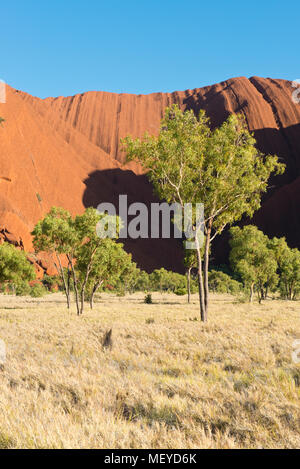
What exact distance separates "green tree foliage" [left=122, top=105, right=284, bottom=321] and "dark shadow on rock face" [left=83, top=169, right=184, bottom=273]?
353 feet

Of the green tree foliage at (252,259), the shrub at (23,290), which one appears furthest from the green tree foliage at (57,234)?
the shrub at (23,290)

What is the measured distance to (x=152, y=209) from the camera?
160m

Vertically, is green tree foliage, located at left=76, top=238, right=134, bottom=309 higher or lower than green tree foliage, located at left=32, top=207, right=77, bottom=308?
lower

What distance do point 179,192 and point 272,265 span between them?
2787 cm

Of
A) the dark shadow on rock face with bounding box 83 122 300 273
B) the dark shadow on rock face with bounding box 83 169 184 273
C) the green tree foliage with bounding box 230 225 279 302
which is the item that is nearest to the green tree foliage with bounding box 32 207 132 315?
the green tree foliage with bounding box 230 225 279 302

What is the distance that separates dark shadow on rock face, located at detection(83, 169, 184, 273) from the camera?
136 meters

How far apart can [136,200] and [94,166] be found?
28.3 meters

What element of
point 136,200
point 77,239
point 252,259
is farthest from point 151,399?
point 136,200

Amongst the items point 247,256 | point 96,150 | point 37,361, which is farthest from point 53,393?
point 96,150

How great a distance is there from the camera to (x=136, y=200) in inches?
6462

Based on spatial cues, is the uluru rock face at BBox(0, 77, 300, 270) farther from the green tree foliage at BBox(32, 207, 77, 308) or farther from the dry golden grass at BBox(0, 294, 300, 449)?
the dry golden grass at BBox(0, 294, 300, 449)

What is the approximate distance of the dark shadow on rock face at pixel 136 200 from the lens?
135875mm

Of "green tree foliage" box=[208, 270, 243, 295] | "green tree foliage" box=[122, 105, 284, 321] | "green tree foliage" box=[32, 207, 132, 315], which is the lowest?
"green tree foliage" box=[208, 270, 243, 295]

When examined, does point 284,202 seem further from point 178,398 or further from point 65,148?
point 178,398
